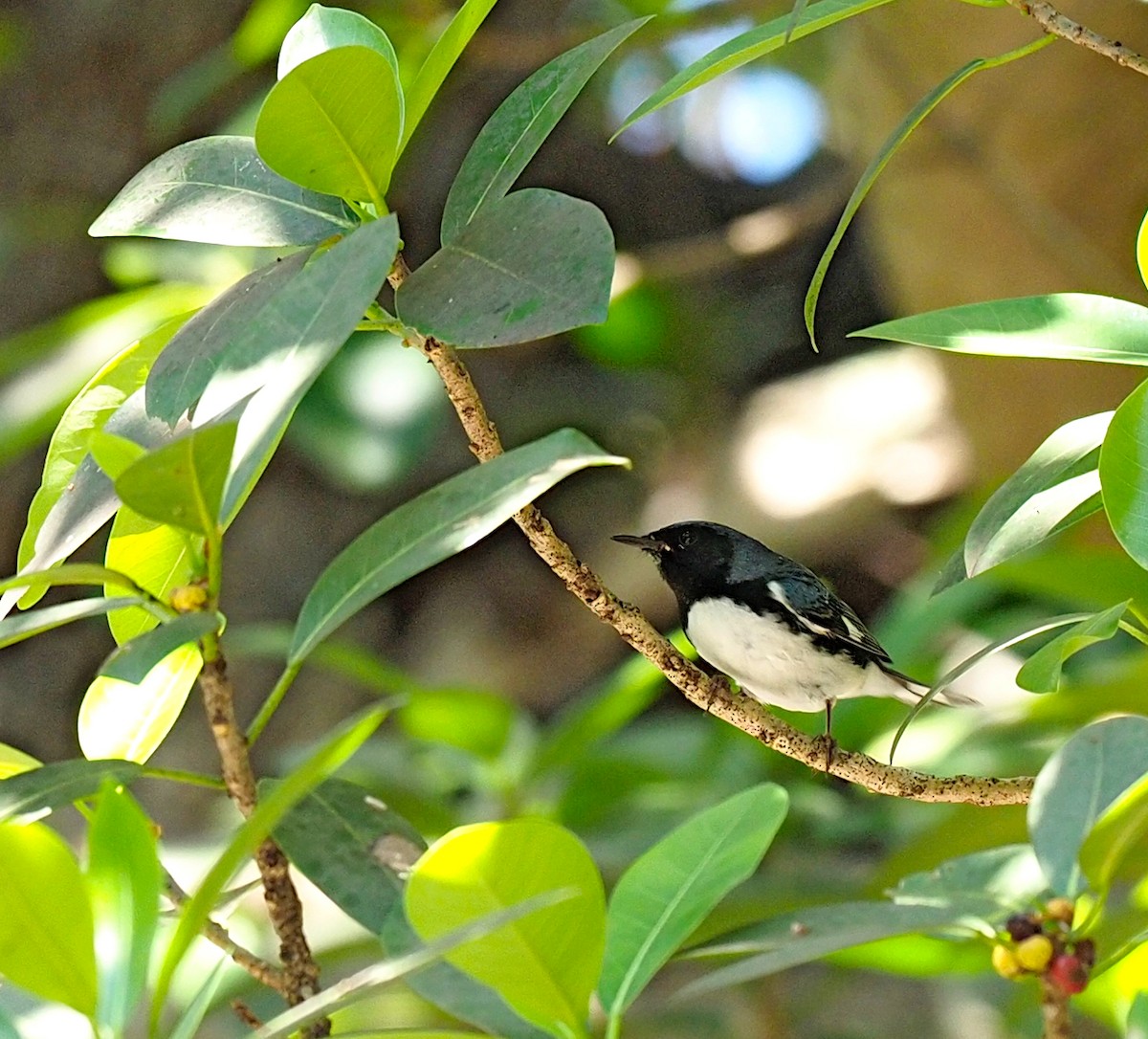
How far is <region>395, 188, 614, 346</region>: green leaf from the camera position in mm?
741

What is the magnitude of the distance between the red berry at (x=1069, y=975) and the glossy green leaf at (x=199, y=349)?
574 mm

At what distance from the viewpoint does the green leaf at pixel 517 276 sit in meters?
0.74

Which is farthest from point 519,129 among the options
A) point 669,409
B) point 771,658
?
point 669,409

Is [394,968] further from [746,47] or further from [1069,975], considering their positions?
[746,47]

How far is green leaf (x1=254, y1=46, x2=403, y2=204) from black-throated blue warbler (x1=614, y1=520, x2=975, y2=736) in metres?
1.04

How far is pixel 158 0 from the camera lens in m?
4.00

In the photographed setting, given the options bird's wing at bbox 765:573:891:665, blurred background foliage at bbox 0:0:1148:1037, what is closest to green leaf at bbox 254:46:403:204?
blurred background foliage at bbox 0:0:1148:1037

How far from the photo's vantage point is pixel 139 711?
0.97 m

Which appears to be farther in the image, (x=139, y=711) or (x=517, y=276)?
(x=139, y=711)

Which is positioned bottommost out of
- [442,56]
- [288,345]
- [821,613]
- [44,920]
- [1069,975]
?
[821,613]

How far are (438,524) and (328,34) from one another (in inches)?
16.5

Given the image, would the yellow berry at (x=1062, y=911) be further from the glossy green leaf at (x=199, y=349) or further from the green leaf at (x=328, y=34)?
the green leaf at (x=328, y=34)

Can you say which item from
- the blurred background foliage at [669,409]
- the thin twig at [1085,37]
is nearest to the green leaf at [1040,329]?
the thin twig at [1085,37]

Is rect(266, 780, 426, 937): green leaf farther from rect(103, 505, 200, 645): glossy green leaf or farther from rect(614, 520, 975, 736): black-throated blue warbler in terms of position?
rect(614, 520, 975, 736): black-throated blue warbler
